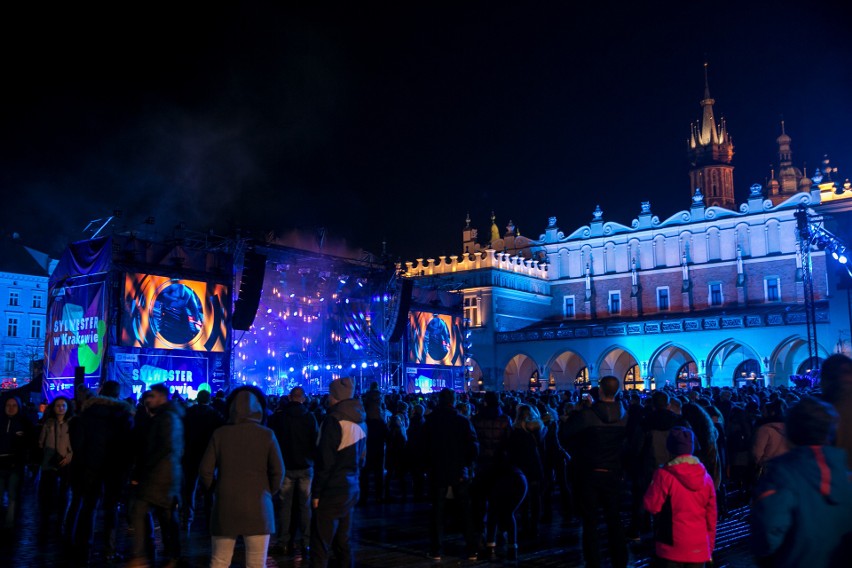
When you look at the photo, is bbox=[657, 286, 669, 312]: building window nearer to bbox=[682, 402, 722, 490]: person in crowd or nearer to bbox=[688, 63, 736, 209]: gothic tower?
bbox=[688, 63, 736, 209]: gothic tower

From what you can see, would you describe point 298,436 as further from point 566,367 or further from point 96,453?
point 566,367

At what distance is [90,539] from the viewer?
268 inches

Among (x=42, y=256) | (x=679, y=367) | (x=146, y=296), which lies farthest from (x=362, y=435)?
(x=42, y=256)

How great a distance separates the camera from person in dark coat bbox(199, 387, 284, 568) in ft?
A: 15.1

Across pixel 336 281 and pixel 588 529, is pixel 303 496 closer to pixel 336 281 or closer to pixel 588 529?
pixel 588 529

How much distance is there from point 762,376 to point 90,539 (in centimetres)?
3567

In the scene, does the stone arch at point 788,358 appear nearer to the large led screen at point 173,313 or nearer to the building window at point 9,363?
the large led screen at point 173,313

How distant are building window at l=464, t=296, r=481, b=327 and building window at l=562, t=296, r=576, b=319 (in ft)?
26.9

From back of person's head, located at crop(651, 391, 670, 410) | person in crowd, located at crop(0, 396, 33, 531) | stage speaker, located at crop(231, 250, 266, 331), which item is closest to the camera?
back of person's head, located at crop(651, 391, 670, 410)

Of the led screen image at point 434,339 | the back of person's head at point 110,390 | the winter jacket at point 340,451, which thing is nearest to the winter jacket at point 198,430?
the back of person's head at point 110,390

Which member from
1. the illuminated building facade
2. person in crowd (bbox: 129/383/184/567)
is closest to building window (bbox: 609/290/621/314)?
the illuminated building facade

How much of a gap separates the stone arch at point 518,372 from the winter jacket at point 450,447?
39.5 meters

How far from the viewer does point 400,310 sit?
28.3 metres

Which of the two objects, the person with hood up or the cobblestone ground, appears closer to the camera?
the person with hood up
